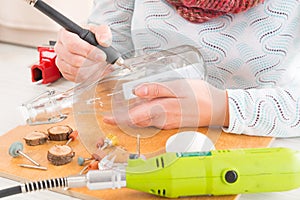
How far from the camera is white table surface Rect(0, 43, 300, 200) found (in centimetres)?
59

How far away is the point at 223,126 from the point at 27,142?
25 cm

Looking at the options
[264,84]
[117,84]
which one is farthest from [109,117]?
[264,84]

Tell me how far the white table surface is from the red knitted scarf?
19 cm

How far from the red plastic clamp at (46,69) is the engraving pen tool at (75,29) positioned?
23 cm

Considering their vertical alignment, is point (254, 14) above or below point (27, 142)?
above

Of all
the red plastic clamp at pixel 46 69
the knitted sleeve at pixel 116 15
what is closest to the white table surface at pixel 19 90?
the red plastic clamp at pixel 46 69

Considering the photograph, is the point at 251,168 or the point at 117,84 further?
the point at 117,84

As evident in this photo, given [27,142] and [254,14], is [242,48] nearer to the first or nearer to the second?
[254,14]

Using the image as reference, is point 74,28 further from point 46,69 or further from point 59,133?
point 46,69

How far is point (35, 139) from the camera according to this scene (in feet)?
2.20

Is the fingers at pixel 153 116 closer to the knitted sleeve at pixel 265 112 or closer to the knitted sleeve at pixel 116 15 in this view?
the knitted sleeve at pixel 265 112

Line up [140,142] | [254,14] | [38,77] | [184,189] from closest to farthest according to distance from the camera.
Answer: [184,189] → [140,142] → [254,14] → [38,77]

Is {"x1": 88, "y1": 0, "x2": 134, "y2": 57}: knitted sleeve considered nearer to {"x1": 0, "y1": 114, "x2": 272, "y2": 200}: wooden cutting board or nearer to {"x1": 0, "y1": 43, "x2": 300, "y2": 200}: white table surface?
{"x1": 0, "y1": 43, "x2": 300, "y2": 200}: white table surface

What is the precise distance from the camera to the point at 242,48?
2.59 ft
